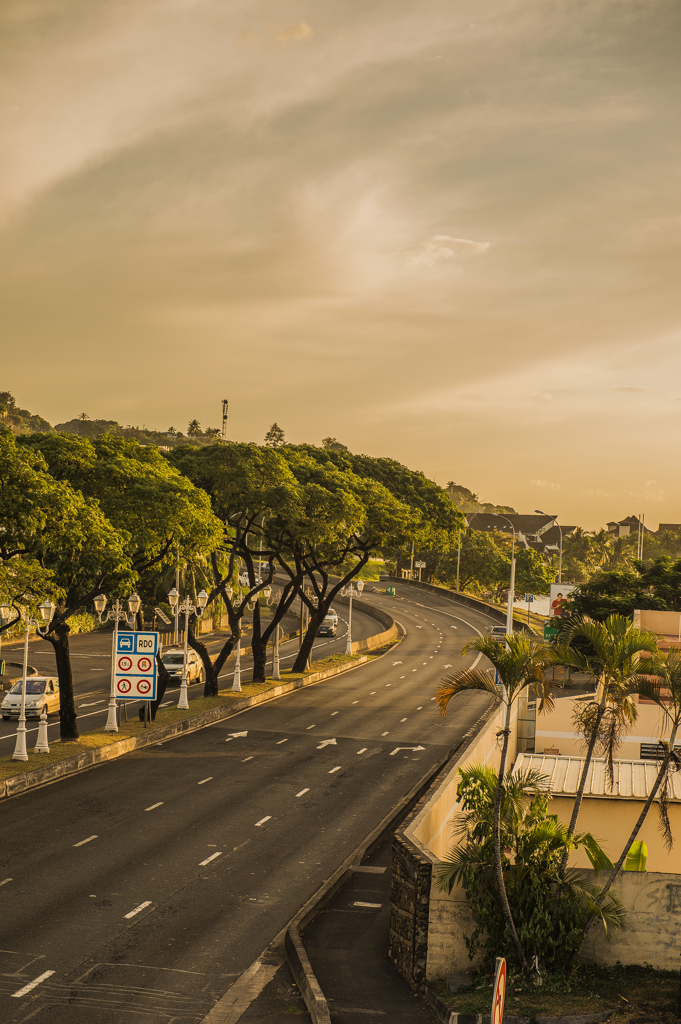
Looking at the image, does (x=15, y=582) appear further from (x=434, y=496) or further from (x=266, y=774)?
(x=434, y=496)

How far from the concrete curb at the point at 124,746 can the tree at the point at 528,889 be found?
49.5ft

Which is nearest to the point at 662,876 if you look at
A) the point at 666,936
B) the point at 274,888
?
the point at 666,936

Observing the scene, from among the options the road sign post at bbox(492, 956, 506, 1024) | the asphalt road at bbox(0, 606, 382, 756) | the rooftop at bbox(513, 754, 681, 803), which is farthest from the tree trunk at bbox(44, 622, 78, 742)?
the road sign post at bbox(492, 956, 506, 1024)

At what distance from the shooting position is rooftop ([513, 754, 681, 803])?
23.5m

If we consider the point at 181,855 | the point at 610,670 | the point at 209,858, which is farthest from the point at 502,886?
the point at 181,855

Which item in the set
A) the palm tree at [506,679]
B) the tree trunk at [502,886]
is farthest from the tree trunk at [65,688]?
the tree trunk at [502,886]

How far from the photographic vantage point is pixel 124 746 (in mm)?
30125

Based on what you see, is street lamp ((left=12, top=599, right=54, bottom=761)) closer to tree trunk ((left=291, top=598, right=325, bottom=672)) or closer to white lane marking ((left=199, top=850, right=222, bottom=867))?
white lane marking ((left=199, top=850, right=222, bottom=867))

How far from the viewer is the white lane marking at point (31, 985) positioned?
526 inches

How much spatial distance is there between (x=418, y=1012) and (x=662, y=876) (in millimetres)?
4176

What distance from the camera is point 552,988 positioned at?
12977 millimetres

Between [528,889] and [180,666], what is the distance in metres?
35.3

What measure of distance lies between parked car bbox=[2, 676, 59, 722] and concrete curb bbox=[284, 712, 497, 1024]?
15859 mm

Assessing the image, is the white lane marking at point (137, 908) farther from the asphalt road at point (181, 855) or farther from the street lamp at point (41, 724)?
the street lamp at point (41, 724)
